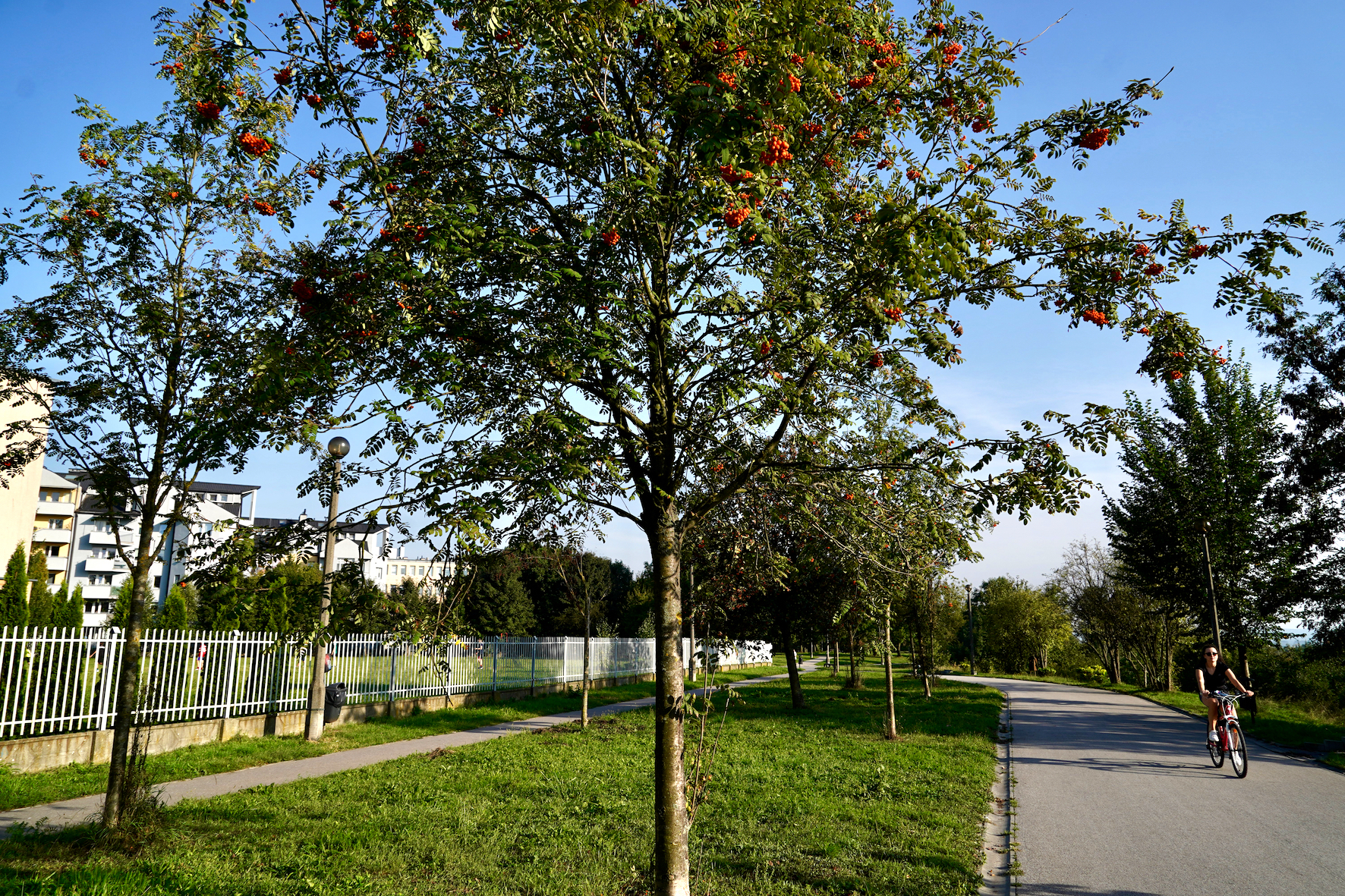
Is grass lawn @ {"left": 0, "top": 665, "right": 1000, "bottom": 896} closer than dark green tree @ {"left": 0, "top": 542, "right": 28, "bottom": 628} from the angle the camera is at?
Yes

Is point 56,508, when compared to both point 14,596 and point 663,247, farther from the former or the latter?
point 663,247

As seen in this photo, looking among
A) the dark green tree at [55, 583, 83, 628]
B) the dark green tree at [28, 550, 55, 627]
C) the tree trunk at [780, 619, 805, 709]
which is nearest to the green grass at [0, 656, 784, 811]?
the tree trunk at [780, 619, 805, 709]

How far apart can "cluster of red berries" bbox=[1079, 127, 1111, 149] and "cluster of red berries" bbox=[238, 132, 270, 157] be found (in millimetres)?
4256

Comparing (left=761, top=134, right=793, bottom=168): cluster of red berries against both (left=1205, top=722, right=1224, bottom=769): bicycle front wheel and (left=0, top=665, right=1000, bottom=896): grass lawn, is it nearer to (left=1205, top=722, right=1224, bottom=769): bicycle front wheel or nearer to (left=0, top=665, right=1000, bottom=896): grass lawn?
(left=0, top=665, right=1000, bottom=896): grass lawn

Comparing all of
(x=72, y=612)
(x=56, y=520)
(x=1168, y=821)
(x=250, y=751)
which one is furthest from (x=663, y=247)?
(x=56, y=520)

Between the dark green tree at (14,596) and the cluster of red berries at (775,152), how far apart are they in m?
17.3

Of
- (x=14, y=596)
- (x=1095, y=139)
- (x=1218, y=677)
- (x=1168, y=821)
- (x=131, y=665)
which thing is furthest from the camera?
(x=14, y=596)

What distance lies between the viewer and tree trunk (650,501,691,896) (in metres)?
4.16

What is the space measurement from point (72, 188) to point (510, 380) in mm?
5323

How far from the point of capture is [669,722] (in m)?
4.24

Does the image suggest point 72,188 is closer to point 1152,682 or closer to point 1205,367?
point 1205,367

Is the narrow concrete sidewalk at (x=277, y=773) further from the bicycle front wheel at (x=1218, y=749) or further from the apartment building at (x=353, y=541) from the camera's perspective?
the bicycle front wheel at (x=1218, y=749)

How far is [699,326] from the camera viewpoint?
14.0 feet

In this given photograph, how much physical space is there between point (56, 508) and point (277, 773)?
63462 mm
